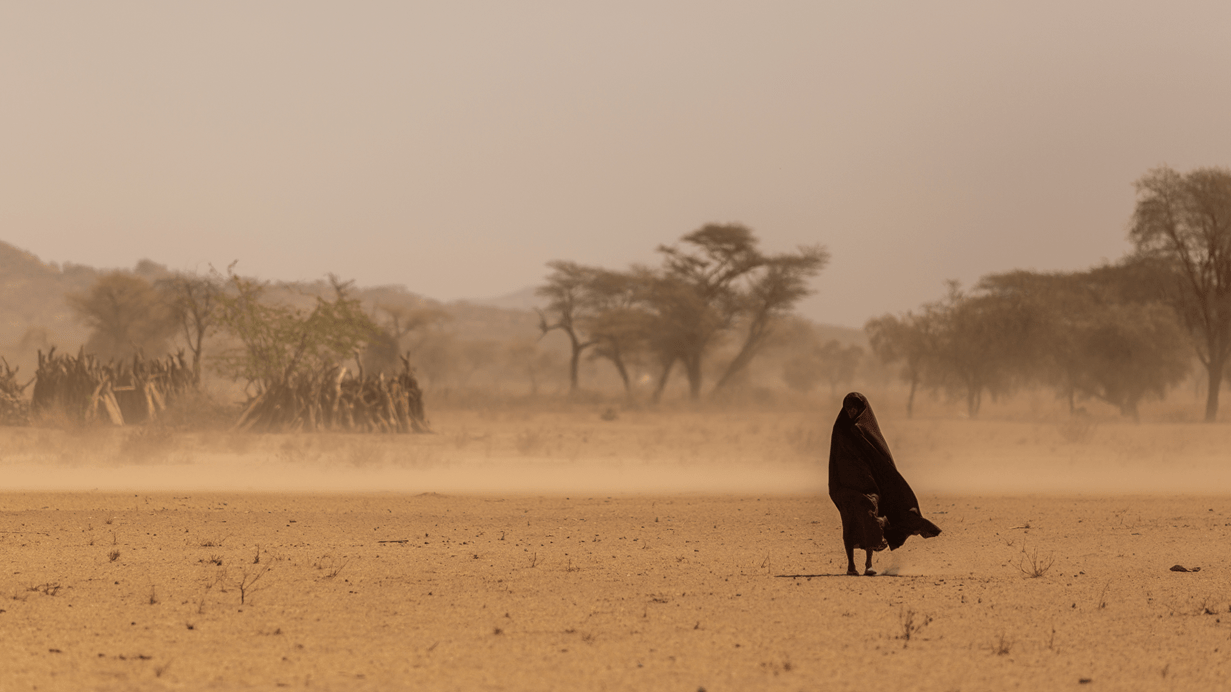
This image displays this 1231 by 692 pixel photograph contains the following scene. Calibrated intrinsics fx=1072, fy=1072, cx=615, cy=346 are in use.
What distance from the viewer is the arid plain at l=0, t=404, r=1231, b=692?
Result: 5.54 m

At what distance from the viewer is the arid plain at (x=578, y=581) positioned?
554cm

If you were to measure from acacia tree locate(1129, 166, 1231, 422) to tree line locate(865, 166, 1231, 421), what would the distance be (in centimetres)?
4

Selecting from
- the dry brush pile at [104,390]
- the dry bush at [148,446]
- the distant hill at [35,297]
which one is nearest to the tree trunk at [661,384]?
the dry brush pile at [104,390]

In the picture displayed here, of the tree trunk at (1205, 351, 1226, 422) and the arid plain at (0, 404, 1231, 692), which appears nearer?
the arid plain at (0, 404, 1231, 692)

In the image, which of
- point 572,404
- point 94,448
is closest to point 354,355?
point 94,448

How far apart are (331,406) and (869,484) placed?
17.5 m

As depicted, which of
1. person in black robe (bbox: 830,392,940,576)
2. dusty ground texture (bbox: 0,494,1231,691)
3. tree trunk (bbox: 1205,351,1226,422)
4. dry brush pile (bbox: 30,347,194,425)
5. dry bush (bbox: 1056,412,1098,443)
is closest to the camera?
dusty ground texture (bbox: 0,494,1231,691)

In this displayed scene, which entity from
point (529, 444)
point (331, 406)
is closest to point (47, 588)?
point (529, 444)

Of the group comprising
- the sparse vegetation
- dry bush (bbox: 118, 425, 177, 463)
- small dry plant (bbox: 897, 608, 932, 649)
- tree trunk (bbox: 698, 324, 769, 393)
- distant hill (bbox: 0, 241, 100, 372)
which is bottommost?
A: the sparse vegetation

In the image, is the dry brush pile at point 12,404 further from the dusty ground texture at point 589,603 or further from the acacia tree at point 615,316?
the acacia tree at point 615,316

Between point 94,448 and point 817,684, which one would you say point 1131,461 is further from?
point 94,448

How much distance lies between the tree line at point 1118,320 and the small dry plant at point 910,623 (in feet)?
97.1

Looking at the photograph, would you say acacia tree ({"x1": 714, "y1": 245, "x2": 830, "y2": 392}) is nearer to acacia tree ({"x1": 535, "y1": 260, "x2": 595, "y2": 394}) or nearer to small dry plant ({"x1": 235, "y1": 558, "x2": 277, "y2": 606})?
acacia tree ({"x1": 535, "y1": 260, "x2": 595, "y2": 394})

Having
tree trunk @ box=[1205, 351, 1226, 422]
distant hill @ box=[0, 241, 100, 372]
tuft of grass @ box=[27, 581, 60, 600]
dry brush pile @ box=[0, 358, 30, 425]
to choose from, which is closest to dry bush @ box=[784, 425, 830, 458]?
tuft of grass @ box=[27, 581, 60, 600]
